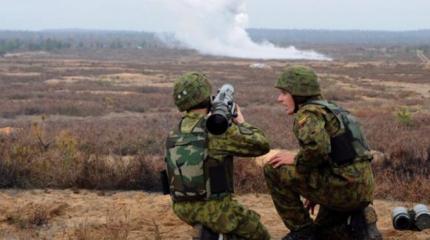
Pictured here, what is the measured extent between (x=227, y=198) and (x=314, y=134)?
678 mm

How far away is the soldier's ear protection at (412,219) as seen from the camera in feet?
16.5

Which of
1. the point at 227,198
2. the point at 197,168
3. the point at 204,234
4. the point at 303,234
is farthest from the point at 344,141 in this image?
the point at 204,234

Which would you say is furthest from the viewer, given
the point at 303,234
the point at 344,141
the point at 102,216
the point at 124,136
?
the point at 124,136

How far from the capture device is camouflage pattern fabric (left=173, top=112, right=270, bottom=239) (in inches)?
159

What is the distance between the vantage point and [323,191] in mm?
4336

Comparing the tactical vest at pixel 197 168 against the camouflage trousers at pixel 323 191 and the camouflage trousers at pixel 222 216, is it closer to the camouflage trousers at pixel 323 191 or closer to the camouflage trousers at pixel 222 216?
the camouflage trousers at pixel 222 216

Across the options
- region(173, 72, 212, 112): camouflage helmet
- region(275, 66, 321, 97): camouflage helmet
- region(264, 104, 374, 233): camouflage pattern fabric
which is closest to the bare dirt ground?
region(264, 104, 374, 233): camouflage pattern fabric

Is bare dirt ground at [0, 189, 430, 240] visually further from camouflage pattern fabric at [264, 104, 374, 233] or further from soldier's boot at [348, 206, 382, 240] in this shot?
camouflage pattern fabric at [264, 104, 374, 233]

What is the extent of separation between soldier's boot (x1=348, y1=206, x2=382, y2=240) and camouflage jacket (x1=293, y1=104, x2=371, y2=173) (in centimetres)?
48

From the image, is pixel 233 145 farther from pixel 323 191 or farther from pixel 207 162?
pixel 323 191

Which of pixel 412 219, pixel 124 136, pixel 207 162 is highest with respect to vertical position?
pixel 207 162

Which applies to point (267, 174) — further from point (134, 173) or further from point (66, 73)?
point (66, 73)

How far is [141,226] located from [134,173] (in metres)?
1.98

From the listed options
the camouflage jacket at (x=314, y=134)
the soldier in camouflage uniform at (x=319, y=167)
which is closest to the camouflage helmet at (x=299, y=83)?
the soldier in camouflage uniform at (x=319, y=167)
